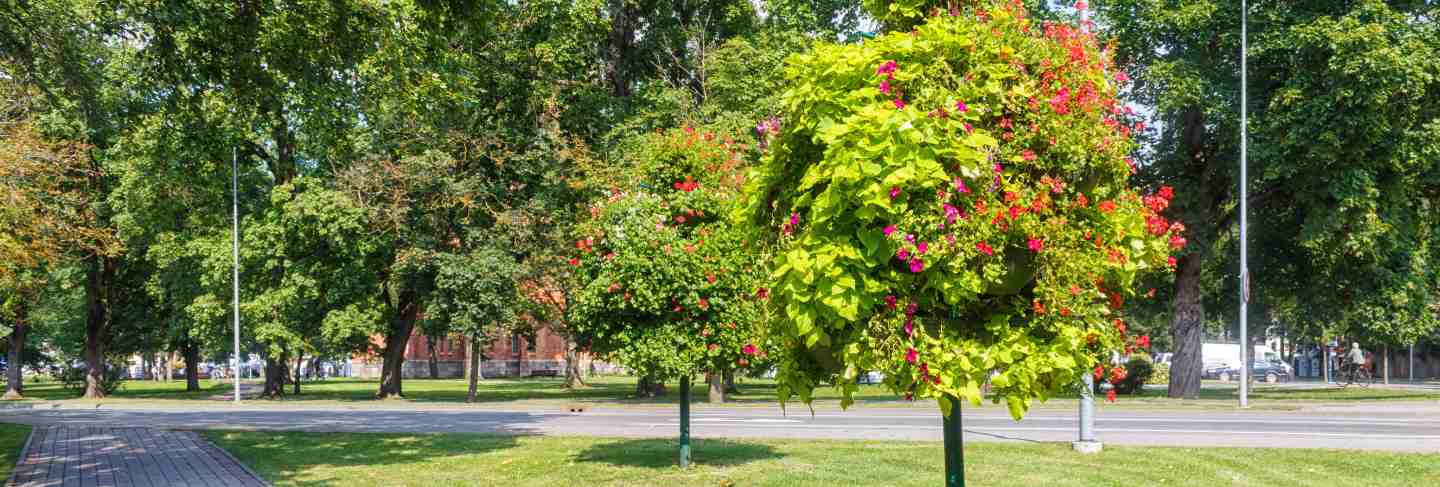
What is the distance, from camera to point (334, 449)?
55.2 ft

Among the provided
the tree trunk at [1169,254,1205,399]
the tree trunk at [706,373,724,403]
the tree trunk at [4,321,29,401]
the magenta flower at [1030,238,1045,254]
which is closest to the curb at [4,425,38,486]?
the magenta flower at [1030,238,1045,254]

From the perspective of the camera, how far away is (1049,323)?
5.47m

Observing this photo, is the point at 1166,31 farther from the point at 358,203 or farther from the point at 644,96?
the point at 358,203

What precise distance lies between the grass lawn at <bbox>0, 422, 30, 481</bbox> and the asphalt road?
5.70ft

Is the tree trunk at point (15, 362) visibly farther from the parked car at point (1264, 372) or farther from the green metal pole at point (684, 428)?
the parked car at point (1264, 372)

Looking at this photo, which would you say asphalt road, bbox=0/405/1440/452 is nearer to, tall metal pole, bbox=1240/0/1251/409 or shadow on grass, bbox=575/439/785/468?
shadow on grass, bbox=575/439/785/468

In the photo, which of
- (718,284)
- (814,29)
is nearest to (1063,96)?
(718,284)

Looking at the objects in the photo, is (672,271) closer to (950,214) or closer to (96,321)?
(950,214)

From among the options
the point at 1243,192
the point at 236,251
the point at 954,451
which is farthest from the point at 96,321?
the point at 954,451

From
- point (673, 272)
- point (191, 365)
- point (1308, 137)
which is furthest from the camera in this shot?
point (191, 365)

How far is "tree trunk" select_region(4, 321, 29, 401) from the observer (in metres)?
45.3

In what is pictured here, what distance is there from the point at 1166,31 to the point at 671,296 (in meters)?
19.2

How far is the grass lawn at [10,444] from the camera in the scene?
1494 centimetres

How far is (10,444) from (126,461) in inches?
179
